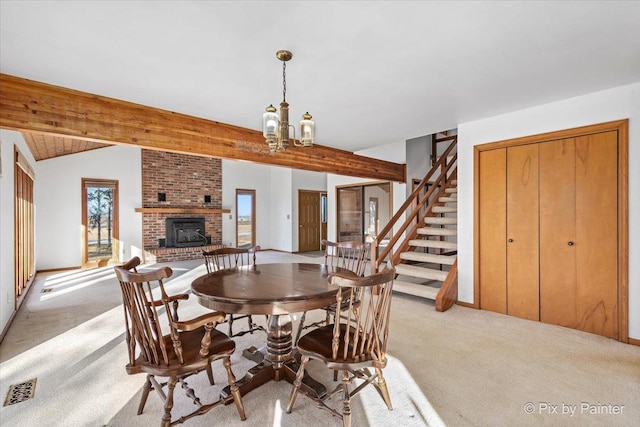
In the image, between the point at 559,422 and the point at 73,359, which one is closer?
the point at 559,422

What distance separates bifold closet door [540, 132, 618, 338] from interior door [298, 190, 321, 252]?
21.9ft

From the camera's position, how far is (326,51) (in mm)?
2242

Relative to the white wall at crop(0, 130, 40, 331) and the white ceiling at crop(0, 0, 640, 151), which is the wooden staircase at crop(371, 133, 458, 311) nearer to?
the white ceiling at crop(0, 0, 640, 151)

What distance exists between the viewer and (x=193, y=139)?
11.8ft

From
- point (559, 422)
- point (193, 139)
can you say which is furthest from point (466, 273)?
point (193, 139)

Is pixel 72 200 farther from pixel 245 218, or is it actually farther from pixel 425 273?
pixel 425 273

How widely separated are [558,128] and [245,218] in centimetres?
795

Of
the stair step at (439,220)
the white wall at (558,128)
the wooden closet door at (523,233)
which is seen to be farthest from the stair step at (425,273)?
the stair step at (439,220)

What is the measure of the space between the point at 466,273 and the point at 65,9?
4602mm

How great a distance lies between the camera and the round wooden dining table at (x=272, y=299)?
181 centimetres

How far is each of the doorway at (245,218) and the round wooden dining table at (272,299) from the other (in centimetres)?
683

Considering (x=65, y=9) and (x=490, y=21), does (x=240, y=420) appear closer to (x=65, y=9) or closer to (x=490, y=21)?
(x=65, y=9)

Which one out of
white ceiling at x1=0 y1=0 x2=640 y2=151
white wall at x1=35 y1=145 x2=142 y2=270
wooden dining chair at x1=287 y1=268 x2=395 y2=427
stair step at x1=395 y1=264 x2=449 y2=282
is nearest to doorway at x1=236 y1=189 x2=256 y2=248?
white wall at x1=35 y1=145 x2=142 y2=270

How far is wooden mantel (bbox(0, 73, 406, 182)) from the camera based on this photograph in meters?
2.57
